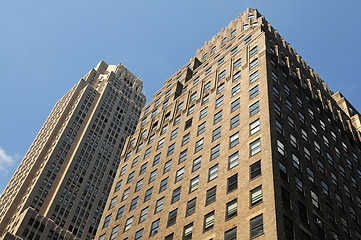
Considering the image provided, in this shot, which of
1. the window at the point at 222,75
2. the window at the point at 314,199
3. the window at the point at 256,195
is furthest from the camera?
the window at the point at 222,75

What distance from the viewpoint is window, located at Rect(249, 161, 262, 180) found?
3934 cm

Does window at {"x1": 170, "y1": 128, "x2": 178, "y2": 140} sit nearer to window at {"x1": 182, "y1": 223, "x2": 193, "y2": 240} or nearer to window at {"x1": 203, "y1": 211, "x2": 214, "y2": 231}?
window at {"x1": 182, "y1": 223, "x2": 193, "y2": 240}

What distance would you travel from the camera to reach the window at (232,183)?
1592 inches

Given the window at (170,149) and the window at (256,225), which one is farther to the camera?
the window at (170,149)

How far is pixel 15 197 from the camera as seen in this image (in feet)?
371

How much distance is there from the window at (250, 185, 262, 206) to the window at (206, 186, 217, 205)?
4989 mm

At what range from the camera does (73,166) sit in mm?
121875

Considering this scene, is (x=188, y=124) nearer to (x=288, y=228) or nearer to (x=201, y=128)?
(x=201, y=128)

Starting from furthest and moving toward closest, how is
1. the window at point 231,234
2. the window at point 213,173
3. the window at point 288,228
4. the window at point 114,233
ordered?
the window at point 114,233
the window at point 213,173
the window at point 231,234
the window at point 288,228

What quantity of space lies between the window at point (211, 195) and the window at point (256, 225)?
6.98 meters

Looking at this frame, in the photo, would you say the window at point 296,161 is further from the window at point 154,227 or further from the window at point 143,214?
the window at point 143,214

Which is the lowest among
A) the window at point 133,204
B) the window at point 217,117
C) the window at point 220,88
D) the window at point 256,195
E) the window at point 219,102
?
the window at point 256,195

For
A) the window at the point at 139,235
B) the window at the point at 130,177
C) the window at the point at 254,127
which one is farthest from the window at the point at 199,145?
the window at the point at 130,177

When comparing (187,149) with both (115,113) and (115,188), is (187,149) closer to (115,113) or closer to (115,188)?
(115,188)
